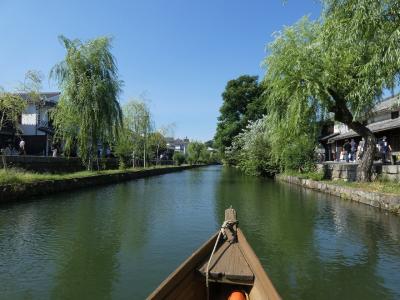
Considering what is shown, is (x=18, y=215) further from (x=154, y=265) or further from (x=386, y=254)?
(x=386, y=254)

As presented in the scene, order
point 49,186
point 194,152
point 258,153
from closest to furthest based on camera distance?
point 49,186 < point 258,153 < point 194,152

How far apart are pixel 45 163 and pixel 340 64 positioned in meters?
17.8

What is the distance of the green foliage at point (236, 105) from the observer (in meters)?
54.7

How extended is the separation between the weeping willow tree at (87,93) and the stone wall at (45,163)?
1.34 meters

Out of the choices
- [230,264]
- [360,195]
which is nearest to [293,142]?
[360,195]

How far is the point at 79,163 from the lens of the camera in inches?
1169

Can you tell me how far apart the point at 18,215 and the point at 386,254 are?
11.3m

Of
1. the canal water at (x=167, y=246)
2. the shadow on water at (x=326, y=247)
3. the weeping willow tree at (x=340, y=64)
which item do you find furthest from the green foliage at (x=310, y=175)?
the shadow on water at (x=326, y=247)

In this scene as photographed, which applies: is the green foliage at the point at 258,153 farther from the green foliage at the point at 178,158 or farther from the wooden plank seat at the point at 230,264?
the wooden plank seat at the point at 230,264

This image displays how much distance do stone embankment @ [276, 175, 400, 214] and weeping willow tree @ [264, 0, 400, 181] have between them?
4.44 feet

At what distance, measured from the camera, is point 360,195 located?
16672 millimetres

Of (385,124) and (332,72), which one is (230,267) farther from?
(385,124)

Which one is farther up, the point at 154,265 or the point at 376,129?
the point at 376,129

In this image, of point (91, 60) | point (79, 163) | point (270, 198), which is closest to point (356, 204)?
point (270, 198)
